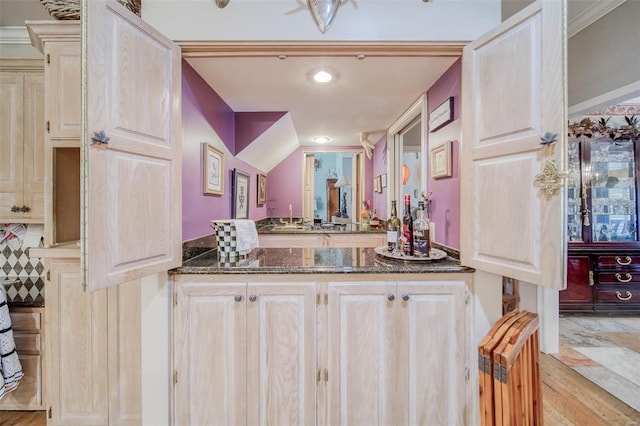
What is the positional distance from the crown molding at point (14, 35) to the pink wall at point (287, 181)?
279 centimetres

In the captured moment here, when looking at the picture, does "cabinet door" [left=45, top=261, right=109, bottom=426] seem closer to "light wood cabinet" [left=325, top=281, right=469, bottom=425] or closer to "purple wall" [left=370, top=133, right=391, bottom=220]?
"light wood cabinet" [left=325, top=281, right=469, bottom=425]

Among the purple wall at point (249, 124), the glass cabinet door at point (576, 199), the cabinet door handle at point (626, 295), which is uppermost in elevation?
the purple wall at point (249, 124)

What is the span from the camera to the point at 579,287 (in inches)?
129

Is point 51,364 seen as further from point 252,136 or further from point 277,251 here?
point 252,136

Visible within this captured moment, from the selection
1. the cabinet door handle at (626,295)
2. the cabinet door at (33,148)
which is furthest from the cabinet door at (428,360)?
the cabinet door handle at (626,295)

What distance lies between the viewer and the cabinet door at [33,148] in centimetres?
179

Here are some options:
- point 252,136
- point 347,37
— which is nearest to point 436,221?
point 347,37

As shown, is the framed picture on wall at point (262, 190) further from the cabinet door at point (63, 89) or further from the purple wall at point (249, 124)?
the cabinet door at point (63, 89)

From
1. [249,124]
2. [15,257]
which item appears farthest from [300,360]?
[15,257]

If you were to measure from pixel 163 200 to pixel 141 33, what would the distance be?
778 mm

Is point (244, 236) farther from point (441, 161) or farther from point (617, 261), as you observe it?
point (617, 261)

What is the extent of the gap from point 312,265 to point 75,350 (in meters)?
1.48

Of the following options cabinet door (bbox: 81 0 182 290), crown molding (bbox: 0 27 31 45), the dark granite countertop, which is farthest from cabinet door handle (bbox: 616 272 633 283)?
crown molding (bbox: 0 27 31 45)

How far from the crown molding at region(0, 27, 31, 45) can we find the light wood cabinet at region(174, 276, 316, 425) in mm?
2348
